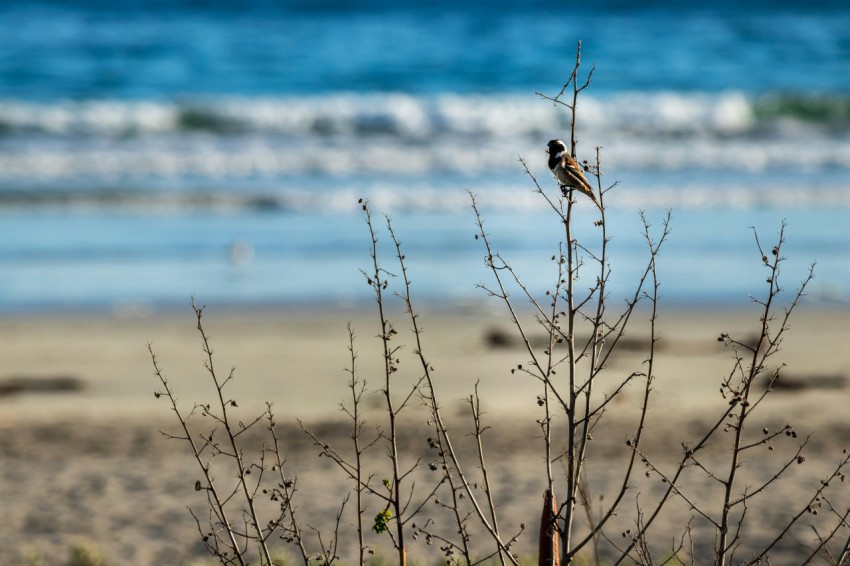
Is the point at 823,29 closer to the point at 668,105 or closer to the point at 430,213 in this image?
the point at 668,105

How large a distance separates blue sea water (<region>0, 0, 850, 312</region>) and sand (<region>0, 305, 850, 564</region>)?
3.32 feet

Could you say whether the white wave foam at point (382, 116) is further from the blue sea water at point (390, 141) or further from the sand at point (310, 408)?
the sand at point (310, 408)

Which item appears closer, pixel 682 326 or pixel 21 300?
pixel 682 326

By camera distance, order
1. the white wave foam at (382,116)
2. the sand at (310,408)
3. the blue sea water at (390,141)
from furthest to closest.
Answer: the white wave foam at (382,116)
the blue sea water at (390,141)
the sand at (310,408)

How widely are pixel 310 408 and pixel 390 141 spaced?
17.4 m

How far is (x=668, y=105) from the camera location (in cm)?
2873

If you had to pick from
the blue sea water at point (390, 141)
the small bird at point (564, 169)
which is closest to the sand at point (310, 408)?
the blue sea water at point (390, 141)

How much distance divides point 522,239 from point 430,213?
2736 mm

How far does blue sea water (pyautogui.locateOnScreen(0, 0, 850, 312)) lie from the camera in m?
12.7

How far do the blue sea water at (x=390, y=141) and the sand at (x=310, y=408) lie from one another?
3.32 feet

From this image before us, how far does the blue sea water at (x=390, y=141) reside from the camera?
500 inches

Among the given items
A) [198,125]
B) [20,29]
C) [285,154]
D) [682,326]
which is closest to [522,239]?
[682,326]

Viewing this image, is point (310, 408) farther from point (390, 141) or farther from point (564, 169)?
point (390, 141)

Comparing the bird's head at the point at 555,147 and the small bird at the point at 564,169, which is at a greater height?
the bird's head at the point at 555,147
